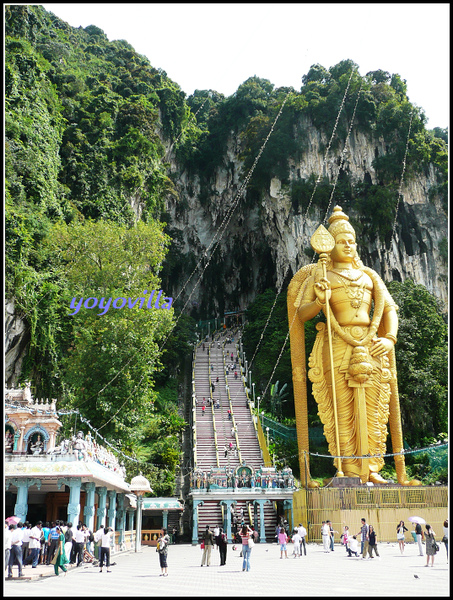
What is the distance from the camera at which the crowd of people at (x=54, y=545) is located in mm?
9367

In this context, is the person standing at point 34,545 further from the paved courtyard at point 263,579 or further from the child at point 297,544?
the child at point 297,544

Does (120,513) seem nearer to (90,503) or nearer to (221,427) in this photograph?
(90,503)

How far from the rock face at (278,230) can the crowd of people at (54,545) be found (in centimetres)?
2270

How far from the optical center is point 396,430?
17625mm

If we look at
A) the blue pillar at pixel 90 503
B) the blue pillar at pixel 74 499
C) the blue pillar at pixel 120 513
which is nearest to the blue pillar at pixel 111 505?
the blue pillar at pixel 120 513

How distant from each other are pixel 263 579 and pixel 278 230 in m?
27.9

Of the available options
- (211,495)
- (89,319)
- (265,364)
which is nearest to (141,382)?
(89,319)

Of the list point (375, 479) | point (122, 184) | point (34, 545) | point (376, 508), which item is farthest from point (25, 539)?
point (122, 184)

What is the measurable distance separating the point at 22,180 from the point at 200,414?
12.1 m

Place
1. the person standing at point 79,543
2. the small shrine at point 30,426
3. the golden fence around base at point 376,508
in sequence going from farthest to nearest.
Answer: the small shrine at point 30,426
the golden fence around base at point 376,508
the person standing at point 79,543

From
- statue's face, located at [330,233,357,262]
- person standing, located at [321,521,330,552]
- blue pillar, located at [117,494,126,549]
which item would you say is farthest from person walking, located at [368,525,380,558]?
blue pillar, located at [117,494,126,549]

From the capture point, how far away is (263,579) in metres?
8.38

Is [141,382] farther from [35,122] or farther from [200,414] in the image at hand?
[35,122]

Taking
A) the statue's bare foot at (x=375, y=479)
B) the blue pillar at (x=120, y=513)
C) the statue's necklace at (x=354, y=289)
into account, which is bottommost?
the blue pillar at (x=120, y=513)
